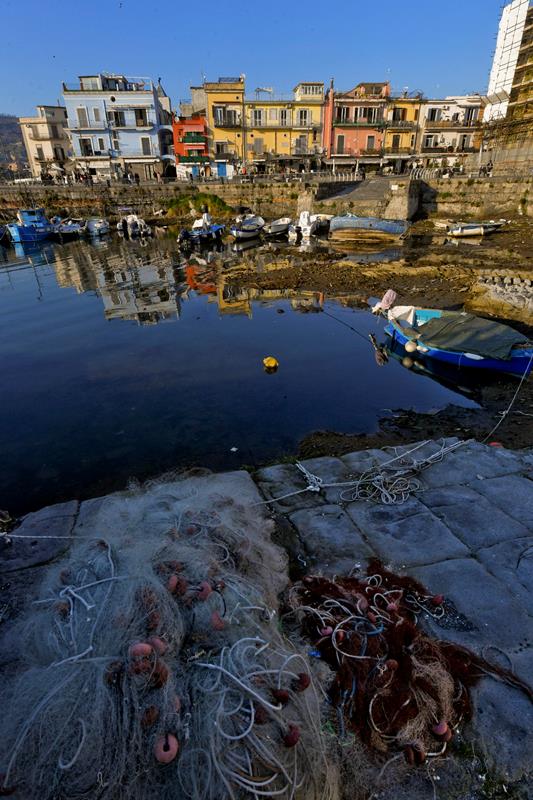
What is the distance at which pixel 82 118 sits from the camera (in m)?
50.1

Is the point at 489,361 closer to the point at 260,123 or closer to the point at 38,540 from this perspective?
the point at 38,540

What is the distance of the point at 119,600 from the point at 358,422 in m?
7.83

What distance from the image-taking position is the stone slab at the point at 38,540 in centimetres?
459

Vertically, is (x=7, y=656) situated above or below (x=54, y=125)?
below

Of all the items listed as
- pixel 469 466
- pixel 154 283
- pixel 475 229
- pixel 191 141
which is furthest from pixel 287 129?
pixel 469 466

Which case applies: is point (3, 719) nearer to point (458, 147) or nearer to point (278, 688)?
point (278, 688)

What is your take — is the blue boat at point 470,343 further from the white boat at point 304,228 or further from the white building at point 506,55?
the white building at point 506,55

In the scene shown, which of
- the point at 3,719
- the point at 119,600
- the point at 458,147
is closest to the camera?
the point at 3,719

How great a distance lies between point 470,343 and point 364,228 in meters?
24.0

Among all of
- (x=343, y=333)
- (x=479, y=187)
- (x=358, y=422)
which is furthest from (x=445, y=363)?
(x=479, y=187)

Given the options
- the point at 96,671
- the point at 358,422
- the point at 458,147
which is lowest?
the point at 358,422

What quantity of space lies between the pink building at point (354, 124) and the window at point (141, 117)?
21.5m

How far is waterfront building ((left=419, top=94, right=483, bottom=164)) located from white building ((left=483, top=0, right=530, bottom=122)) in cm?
848

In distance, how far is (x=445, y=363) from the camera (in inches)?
477
